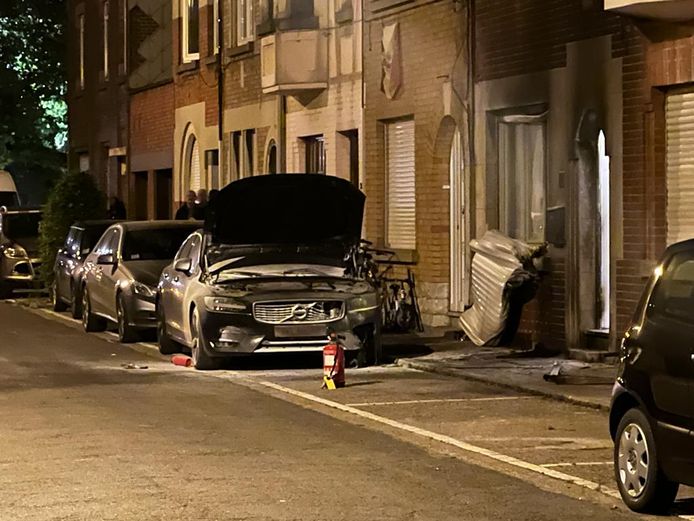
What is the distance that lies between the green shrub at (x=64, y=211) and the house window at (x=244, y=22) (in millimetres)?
3800

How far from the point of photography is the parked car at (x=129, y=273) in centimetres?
2117

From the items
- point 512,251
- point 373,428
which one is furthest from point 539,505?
point 512,251

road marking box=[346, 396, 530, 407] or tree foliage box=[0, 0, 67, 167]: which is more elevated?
tree foliage box=[0, 0, 67, 167]

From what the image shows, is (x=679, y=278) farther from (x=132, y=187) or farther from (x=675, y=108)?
(x=132, y=187)

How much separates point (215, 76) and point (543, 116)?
44.6 feet

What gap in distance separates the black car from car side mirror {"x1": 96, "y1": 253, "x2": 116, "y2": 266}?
42.9ft

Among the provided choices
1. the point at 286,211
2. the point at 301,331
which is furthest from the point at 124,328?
the point at 301,331

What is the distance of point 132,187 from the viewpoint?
3934 cm

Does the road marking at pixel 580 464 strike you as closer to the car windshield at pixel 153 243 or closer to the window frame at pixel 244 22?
the car windshield at pixel 153 243

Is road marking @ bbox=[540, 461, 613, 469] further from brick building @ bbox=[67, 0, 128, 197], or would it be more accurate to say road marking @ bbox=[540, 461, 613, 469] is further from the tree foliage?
the tree foliage


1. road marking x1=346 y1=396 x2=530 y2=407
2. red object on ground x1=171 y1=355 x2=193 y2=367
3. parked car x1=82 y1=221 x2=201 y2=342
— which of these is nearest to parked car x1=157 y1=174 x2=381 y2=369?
red object on ground x1=171 y1=355 x2=193 y2=367

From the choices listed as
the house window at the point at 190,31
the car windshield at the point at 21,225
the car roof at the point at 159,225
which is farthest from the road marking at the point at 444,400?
the house window at the point at 190,31

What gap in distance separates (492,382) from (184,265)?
13.6 feet

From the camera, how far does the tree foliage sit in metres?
53.8
